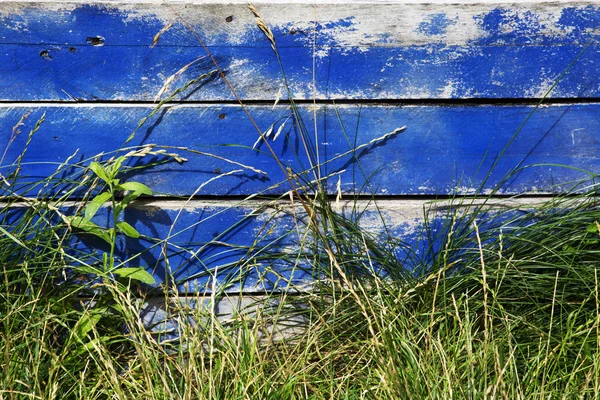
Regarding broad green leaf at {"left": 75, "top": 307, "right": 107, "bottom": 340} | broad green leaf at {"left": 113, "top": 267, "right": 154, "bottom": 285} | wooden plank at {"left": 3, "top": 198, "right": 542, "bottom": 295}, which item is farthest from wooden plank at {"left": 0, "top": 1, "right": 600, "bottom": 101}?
broad green leaf at {"left": 75, "top": 307, "right": 107, "bottom": 340}

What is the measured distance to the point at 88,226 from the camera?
2.09 meters

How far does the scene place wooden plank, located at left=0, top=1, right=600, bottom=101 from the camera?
2117 mm

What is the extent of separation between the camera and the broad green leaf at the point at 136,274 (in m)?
2.06

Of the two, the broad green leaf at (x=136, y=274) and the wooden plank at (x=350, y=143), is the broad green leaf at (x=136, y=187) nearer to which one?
the wooden plank at (x=350, y=143)

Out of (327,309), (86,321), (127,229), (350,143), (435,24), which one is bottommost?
(86,321)

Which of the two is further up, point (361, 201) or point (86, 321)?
point (361, 201)

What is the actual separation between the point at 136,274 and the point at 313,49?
35.8 inches

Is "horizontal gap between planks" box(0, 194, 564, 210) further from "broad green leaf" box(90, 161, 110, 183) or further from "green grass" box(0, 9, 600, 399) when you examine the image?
"broad green leaf" box(90, 161, 110, 183)

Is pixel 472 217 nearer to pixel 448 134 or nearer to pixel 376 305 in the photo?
pixel 448 134

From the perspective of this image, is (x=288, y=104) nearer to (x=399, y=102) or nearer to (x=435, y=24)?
(x=399, y=102)

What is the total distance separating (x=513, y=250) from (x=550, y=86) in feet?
1.80

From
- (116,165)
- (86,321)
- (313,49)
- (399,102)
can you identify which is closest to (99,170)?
(116,165)

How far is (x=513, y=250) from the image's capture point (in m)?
2.12

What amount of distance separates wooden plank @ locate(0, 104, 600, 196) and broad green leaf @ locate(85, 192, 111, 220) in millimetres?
162
